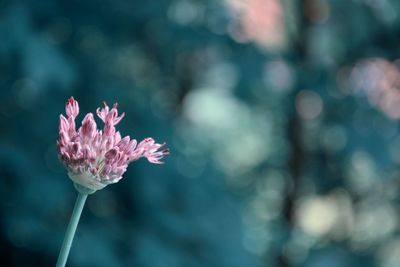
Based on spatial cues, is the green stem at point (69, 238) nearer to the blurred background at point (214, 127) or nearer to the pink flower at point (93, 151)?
the pink flower at point (93, 151)

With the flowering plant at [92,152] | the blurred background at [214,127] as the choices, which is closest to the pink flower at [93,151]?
the flowering plant at [92,152]

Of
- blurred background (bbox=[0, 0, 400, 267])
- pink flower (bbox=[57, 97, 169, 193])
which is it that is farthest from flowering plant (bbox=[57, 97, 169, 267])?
blurred background (bbox=[0, 0, 400, 267])

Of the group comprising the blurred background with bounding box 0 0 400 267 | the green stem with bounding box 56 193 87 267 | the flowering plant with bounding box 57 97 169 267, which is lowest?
the green stem with bounding box 56 193 87 267

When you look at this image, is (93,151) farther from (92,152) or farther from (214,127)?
(214,127)

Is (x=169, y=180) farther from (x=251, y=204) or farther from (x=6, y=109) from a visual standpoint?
(x=251, y=204)

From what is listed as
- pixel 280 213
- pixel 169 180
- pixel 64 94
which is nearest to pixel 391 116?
pixel 280 213

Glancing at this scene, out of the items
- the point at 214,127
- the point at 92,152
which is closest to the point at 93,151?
the point at 92,152

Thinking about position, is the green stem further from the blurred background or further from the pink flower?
the blurred background
